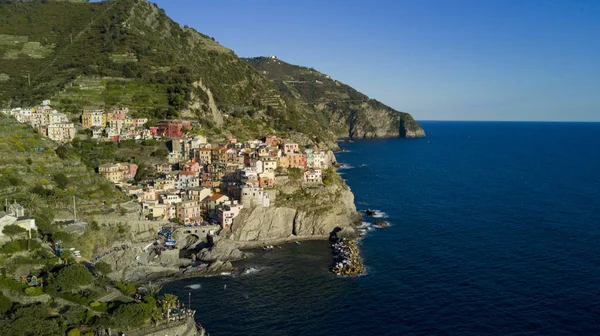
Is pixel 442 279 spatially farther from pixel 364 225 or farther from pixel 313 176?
pixel 313 176

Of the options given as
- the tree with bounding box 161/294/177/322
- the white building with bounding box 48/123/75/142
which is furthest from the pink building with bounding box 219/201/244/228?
the white building with bounding box 48/123/75/142

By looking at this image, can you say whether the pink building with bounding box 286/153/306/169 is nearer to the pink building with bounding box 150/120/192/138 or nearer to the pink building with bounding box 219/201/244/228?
the pink building with bounding box 219/201/244/228

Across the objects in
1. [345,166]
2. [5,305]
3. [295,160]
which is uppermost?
[295,160]

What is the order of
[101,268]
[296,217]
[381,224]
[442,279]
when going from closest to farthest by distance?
[101,268], [442,279], [296,217], [381,224]

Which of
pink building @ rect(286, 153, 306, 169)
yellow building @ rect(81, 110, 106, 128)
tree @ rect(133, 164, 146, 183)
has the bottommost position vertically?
tree @ rect(133, 164, 146, 183)

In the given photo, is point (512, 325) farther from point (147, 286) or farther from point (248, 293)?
point (147, 286)

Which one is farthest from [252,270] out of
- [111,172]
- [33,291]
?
[111,172]

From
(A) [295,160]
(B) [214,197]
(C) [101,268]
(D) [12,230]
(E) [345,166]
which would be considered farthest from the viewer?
(E) [345,166]
